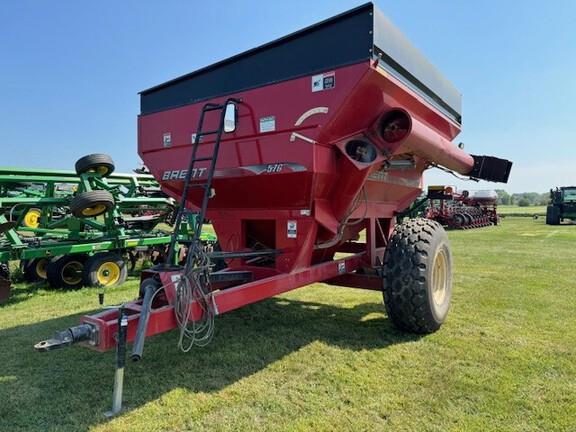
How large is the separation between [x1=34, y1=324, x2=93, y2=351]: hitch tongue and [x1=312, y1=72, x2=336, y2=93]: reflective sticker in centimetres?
245

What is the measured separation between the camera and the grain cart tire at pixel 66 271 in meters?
6.98

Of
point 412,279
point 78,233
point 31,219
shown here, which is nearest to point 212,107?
point 412,279

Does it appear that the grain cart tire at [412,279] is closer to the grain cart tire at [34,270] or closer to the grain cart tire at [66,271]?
the grain cart tire at [66,271]

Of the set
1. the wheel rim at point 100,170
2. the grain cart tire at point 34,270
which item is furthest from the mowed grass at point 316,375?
the wheel rim at point 100,170

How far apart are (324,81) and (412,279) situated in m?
1.97

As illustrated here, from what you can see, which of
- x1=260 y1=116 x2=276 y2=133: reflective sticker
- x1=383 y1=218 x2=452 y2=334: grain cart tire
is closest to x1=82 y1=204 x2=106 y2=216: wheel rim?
x1=260 y1=116 x2=276 y2=133: reflective sticker

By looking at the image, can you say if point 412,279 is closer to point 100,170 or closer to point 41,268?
point 100,170

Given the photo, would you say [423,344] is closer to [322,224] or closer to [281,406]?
[322,224]

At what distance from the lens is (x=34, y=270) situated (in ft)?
25.1

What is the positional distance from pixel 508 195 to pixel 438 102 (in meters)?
123

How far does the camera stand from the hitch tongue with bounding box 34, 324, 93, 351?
2420 mm

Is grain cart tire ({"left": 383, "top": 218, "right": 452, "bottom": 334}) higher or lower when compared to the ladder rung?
lower

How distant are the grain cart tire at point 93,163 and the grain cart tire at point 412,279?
5104mm

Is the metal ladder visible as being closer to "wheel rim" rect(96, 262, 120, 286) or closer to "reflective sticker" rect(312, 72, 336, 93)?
"reflective sticker" rect(312, 72, 336, 93)
